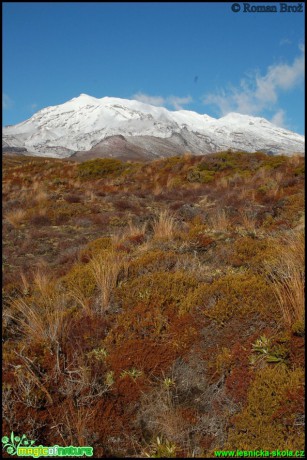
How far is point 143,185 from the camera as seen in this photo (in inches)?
736

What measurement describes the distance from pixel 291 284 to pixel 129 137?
13993cm

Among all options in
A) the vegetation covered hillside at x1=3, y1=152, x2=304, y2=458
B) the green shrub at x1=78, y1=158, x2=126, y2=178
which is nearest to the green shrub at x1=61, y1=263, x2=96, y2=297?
the vegetation covered hillside at x1=3, y1=152, x2=304, y2=458

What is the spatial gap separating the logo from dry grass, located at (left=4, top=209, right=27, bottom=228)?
30.1 feet

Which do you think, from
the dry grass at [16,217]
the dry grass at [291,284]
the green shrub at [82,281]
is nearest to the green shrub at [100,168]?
the dry grass at [16,217]

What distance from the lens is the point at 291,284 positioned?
3744 mm

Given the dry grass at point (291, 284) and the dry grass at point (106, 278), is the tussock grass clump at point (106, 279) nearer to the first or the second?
the dry grass at point (106, 278)

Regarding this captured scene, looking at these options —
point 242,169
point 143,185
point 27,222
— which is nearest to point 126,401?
point 27,222

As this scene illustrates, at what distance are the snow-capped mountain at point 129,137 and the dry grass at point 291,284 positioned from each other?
4201 inches

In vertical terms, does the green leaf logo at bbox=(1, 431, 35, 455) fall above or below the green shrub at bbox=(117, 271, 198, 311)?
below

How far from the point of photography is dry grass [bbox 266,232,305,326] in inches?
136

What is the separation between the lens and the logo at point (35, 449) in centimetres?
276

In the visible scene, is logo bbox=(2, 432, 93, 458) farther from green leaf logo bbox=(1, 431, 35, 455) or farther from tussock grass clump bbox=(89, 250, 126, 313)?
tussock grass clump bbox=(89, 250, 126, 313)

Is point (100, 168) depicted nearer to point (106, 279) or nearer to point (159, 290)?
point (106, 279)

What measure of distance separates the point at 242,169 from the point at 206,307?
667 inches
